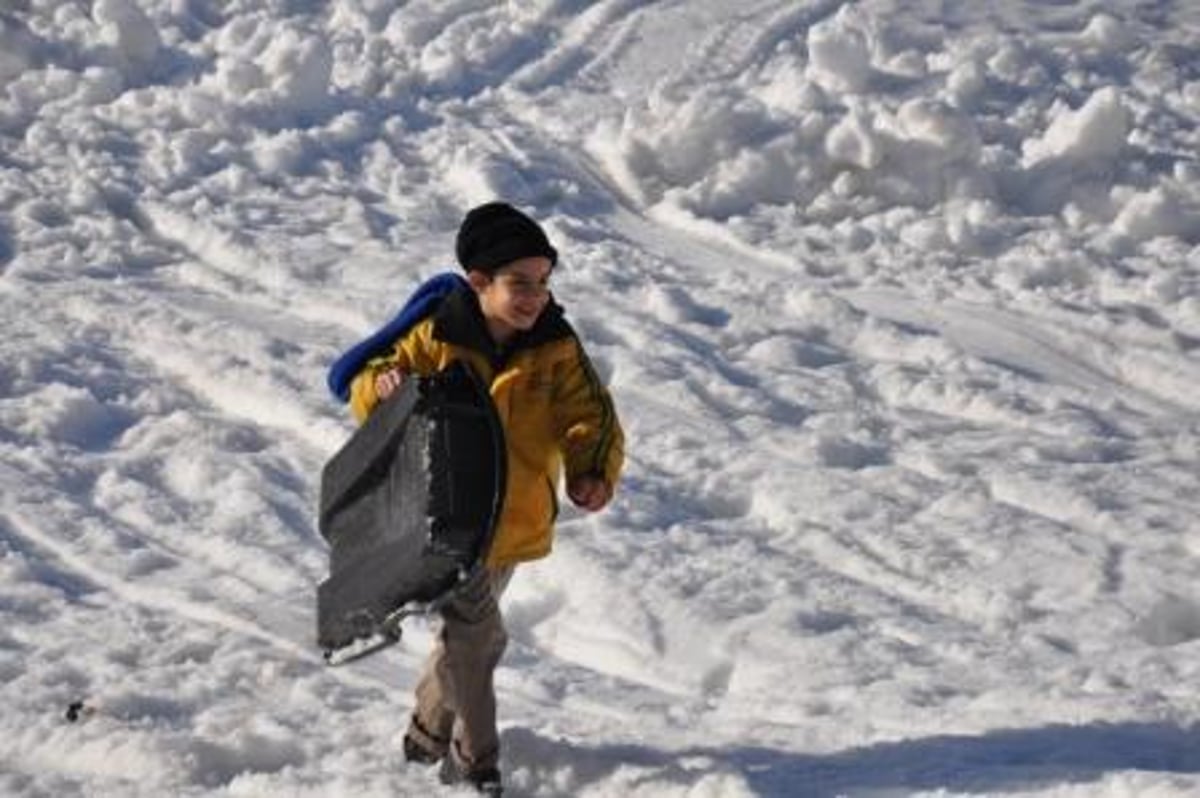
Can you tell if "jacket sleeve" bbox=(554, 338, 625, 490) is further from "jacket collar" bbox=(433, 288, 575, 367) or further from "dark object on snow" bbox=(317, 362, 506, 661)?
"dark object on snow" bbox=(317, 362, 506, 661)

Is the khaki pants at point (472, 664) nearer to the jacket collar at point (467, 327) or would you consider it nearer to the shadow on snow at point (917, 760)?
the shadow on snow at point (917, 760)

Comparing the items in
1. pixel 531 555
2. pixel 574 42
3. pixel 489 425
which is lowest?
pixel 574 42

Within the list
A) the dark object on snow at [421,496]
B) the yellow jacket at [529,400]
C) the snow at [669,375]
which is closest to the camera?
the dark object on snow at [421,496]

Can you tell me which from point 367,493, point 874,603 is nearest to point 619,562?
point 874,603

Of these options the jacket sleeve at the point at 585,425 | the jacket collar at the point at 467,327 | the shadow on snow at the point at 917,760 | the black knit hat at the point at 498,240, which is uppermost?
the black knit hat at the point at 498,240

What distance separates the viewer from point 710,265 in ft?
27.0

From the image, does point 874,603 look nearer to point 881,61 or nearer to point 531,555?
point 531,555

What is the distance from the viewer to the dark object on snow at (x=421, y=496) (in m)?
3.61

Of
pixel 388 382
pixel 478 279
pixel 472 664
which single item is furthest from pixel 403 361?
pixel 472 664

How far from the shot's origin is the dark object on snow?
11.8 ft

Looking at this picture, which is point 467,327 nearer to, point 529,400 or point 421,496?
point 529,400

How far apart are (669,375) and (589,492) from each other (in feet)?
10.4

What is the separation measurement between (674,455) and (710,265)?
1.97m

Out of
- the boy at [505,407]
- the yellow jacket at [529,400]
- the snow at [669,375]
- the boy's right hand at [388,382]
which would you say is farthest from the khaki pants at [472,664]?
the boy's right hand at [388,382]
